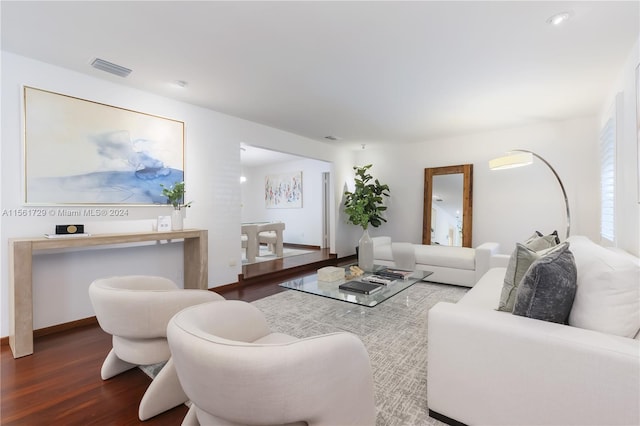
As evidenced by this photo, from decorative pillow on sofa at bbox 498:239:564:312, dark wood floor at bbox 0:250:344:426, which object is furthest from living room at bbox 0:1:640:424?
decorative pillow on sofa at bbox 498:239:564:312

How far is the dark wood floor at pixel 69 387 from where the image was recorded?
1.54 m

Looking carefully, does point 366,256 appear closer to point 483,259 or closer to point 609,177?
point 483,259

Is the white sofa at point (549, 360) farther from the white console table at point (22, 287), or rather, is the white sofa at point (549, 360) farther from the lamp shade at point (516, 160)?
Result: the white console table at point (22, 287)

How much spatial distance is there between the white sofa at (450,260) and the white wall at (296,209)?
3178 millimetres

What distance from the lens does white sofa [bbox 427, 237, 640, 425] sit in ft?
3.47

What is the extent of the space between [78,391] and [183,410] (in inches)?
29.8

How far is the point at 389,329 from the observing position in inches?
103

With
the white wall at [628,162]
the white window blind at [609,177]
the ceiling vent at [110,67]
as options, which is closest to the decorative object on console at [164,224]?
the ceiling vent at [110,67]

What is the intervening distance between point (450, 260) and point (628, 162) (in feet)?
7.20

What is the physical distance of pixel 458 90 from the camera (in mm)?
3131

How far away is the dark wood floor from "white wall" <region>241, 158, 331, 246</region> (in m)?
5.49

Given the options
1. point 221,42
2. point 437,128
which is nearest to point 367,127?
point 437,128

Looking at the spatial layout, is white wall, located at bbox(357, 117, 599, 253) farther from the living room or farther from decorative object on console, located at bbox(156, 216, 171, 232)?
decorative object on console, located at bbox(156, 216, 171, 232)

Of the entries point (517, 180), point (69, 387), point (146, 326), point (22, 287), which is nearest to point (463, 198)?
point (517, 180)
